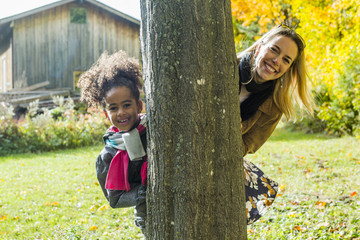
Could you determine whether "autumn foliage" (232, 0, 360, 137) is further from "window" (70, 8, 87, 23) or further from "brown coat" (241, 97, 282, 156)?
"window" (70, 8, 87, 23)

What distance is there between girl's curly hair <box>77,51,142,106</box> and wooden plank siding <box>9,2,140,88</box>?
54.0ft

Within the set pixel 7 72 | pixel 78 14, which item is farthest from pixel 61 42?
pixel 7 72

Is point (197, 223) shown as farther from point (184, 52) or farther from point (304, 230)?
point (304, 230)

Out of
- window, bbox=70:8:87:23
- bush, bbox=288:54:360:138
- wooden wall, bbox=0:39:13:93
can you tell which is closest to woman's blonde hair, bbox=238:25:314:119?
bush, bbox=288:54:360:138

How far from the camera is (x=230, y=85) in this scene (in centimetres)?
191

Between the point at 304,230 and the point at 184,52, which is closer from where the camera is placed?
the point at 184,52

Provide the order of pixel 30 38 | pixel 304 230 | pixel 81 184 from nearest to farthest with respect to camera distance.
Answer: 1. pixel 304 230
2. pixel 81 184
3. pixel 30 38

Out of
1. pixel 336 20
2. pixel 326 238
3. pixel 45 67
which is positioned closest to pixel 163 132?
Answer: pixel 326 238

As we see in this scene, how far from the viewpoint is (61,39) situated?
61.9 ft

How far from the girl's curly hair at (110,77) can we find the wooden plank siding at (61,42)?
1647cm

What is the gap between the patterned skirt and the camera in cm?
279

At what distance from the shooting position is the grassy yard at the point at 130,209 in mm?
3947

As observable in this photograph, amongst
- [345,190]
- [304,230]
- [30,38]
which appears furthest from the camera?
[30,38]

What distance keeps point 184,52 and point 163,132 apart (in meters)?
0.45
